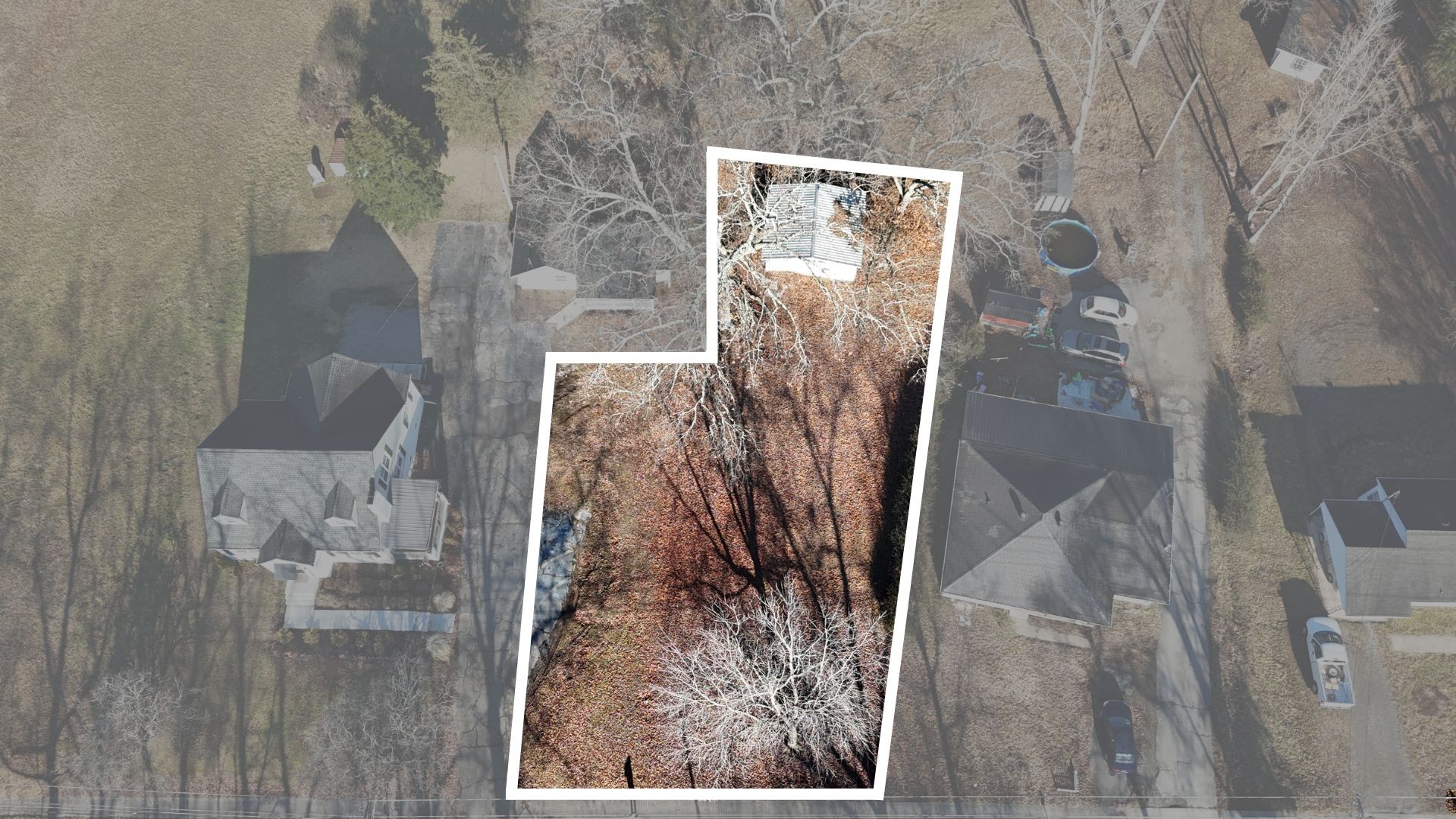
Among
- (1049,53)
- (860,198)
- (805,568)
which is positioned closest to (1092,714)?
(805,568)

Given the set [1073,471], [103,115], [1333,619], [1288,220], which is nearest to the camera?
[1073,471]

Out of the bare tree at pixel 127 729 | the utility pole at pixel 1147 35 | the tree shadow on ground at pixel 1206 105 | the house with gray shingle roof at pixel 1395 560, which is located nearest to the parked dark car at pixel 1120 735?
the house with gray shingle roof at pixel 1395 560

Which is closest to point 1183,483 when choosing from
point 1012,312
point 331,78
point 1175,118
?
point 1012,312

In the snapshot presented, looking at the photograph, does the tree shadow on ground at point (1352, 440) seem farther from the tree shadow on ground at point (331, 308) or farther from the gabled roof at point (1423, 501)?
the tree shadow on ground at point (331, 308)

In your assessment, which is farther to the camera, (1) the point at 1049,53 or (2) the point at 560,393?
(1) the point at 1049,53

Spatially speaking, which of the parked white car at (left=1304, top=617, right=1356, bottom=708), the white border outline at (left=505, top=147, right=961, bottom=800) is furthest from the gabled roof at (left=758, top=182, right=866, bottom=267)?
the parked white car at (left=1304, top=617, right=1356, bottom=708)

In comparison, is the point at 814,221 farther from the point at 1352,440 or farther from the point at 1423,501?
the point at 1423,501

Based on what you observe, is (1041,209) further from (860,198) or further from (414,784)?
(414,784)
